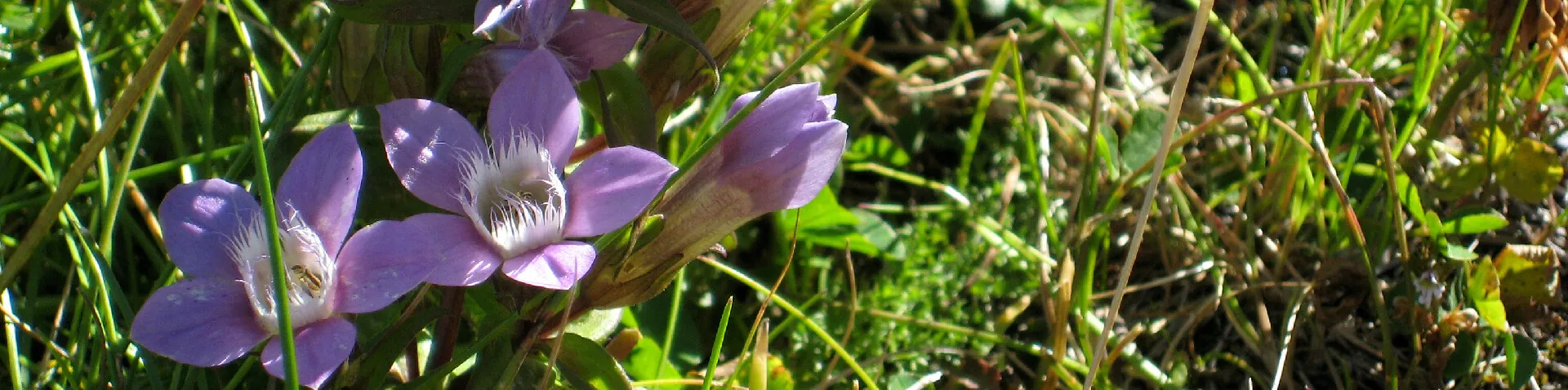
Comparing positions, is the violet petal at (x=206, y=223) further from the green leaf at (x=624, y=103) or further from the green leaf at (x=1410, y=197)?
the green leaf at (x=1410, y=197)

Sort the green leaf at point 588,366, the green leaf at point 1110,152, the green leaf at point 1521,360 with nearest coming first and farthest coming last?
the green leaf at point 588,366, the green leaf at point 1521,360, the green leaf at point 1110,152

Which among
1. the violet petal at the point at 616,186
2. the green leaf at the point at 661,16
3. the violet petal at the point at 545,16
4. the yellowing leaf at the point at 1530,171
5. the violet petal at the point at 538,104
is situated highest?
the violet petal at the point at 545,16

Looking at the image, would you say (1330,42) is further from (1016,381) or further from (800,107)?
(800,107)

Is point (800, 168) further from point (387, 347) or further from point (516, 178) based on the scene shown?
point (387, 347)

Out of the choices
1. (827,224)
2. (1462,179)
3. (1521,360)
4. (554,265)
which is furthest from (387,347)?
(1462,179)

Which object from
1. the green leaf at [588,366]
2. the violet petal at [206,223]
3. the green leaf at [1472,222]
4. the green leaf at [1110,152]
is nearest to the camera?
the violet petal at [206,223]

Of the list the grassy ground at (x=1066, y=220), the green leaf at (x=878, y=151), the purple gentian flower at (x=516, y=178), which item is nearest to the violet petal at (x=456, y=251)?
the purple gentian flower at (x=516, y=178)

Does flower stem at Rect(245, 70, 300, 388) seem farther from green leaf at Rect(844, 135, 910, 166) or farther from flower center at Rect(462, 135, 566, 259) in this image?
green leaf at Rect(844, 135, 910, 166)
